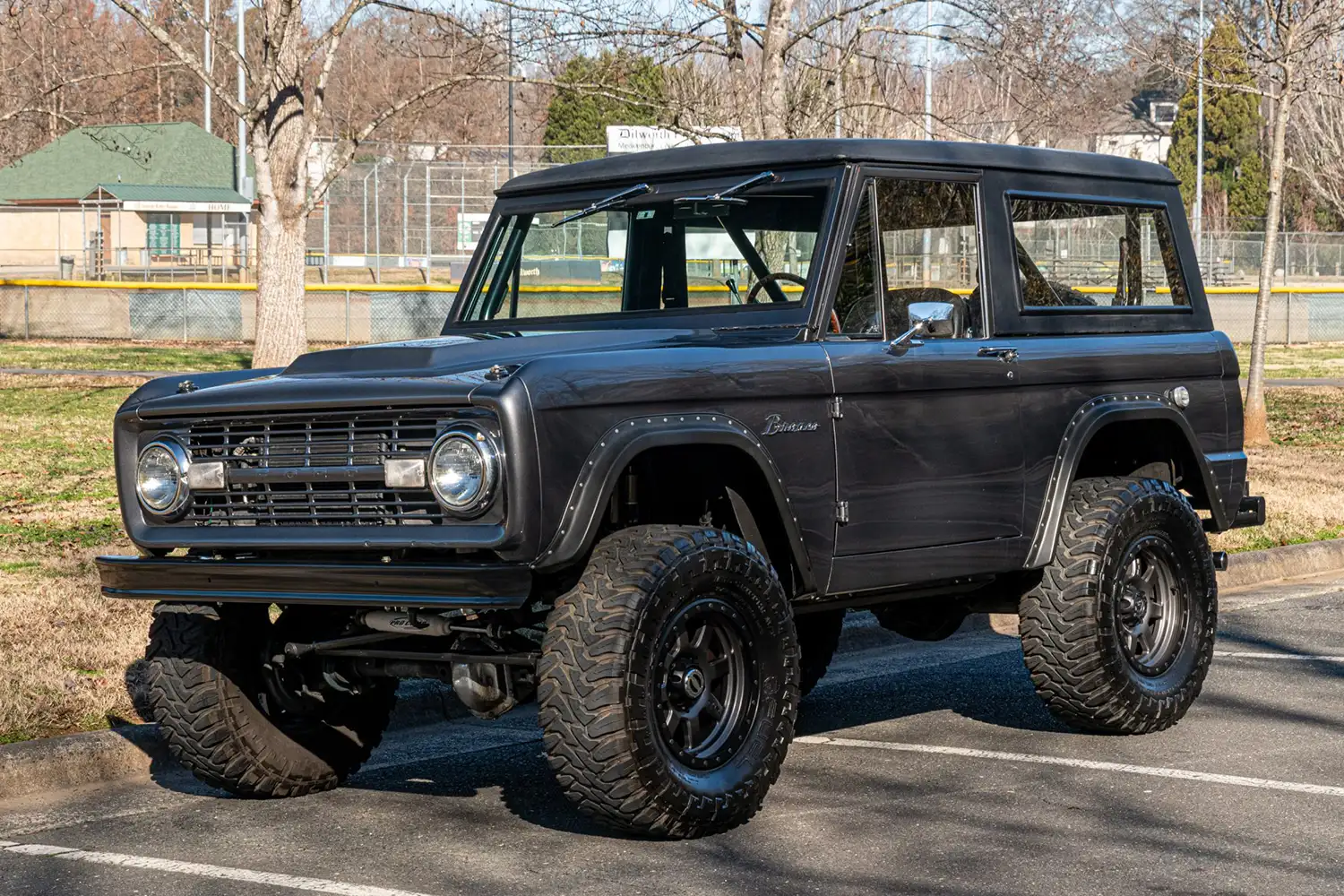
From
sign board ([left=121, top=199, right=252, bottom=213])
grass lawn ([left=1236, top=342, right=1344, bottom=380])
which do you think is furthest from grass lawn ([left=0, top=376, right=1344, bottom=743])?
sign board ([left=121, top=199, right=252, bottom=213])

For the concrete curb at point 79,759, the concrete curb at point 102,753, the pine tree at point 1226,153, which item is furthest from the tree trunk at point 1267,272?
the pine tree at point 1226,153

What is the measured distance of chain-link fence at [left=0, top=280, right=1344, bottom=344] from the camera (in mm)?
33719

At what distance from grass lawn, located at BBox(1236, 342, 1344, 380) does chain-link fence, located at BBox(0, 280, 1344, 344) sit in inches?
40.8

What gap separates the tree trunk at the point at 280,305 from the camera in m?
20.5

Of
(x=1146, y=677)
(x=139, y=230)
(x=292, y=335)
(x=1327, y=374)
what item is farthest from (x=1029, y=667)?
(x=139, y=230)

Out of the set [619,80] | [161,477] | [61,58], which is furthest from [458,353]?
[61,58]

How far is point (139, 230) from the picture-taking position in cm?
6738

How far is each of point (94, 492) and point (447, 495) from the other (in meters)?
9.14

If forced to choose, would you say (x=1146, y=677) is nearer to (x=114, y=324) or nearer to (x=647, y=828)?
(x=647, y=828)

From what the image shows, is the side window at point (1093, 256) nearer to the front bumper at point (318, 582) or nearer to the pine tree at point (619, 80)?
the front bumper at point (318, 582)

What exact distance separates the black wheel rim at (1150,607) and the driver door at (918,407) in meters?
0.63

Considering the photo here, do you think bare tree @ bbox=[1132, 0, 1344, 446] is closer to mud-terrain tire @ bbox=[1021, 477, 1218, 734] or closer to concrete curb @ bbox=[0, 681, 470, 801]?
mud-terrain tire @ bbox=[1021, 477, 1218, 734]

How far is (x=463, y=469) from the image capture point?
516 cm

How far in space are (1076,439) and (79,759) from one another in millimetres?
3788
